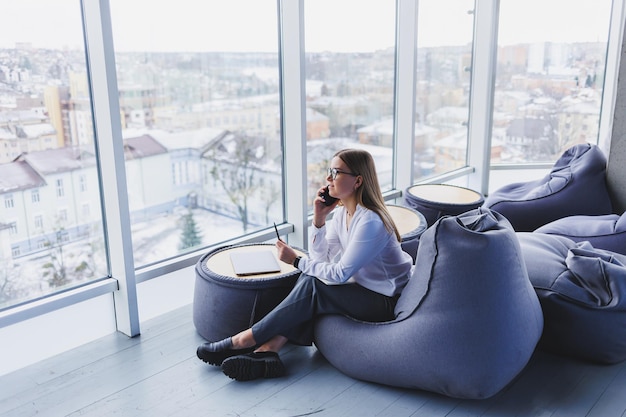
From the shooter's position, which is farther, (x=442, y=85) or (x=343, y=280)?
(x=442, y=85)

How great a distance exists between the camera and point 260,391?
2.93 m

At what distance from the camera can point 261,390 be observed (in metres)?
2.94

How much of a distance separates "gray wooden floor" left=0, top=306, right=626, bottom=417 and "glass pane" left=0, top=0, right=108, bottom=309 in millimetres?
524

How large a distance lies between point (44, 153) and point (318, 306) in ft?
5.48

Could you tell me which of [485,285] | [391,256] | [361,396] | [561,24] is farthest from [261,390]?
[561,24]

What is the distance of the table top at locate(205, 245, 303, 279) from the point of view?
3332 millimetres

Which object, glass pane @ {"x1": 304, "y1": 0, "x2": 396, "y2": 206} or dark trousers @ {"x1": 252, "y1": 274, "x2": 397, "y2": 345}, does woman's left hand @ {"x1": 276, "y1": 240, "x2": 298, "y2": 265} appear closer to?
dark trousers @ {"x1": 252, "y1": 274, "x2": 397, "y2": 345}

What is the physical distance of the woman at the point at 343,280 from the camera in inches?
115

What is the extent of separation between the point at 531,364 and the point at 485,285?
777mm

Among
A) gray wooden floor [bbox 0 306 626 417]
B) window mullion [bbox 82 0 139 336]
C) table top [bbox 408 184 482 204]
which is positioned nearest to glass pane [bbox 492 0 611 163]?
table top [bbox 408 184 482 204]

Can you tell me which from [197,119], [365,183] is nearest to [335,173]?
[365,183]

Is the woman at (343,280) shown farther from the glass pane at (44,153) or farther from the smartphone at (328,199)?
the glass pane at (44,153)

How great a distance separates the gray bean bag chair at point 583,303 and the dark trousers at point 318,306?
32.1 inches

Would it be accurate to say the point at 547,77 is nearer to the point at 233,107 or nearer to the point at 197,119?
the point at 233,107
